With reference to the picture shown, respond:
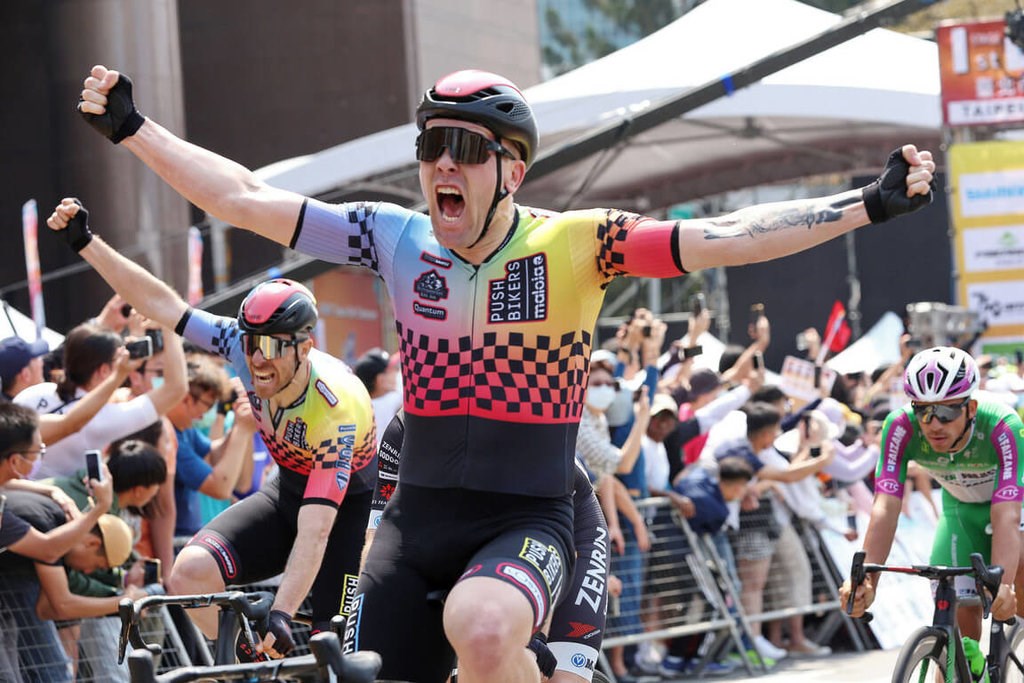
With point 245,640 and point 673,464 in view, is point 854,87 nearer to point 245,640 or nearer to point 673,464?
point 673,464

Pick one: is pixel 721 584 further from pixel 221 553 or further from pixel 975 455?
pixel 221 553

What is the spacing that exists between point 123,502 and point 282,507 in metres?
1.27

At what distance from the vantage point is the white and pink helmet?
741 centimetres

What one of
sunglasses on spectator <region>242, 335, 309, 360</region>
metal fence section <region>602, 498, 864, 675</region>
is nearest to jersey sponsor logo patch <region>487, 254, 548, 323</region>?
sunglasses on spectator <region>242, 335, 309, 360</region>

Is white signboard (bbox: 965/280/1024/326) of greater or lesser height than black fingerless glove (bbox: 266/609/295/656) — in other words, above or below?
Result: above

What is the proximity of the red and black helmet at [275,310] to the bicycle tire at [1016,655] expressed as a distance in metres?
3.60

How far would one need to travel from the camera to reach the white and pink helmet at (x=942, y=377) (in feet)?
24.3

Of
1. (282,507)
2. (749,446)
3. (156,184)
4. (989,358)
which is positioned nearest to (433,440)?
(282,507)

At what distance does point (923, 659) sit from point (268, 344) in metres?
3.02

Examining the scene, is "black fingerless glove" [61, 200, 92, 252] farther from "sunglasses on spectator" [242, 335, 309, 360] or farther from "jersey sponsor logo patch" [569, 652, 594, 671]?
"jersey sponsor logo patch" [569, 652, 594, 671]

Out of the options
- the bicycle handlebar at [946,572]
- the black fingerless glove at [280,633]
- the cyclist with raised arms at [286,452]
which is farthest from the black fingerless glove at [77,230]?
the bicycle handlebar at [946,572]

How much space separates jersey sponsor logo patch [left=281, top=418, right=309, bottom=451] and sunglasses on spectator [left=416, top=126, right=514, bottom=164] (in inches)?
92.7

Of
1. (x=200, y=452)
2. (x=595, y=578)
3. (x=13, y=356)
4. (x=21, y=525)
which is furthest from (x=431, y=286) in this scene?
(x=200, y=452)

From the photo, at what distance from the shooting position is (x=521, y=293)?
455 cm
